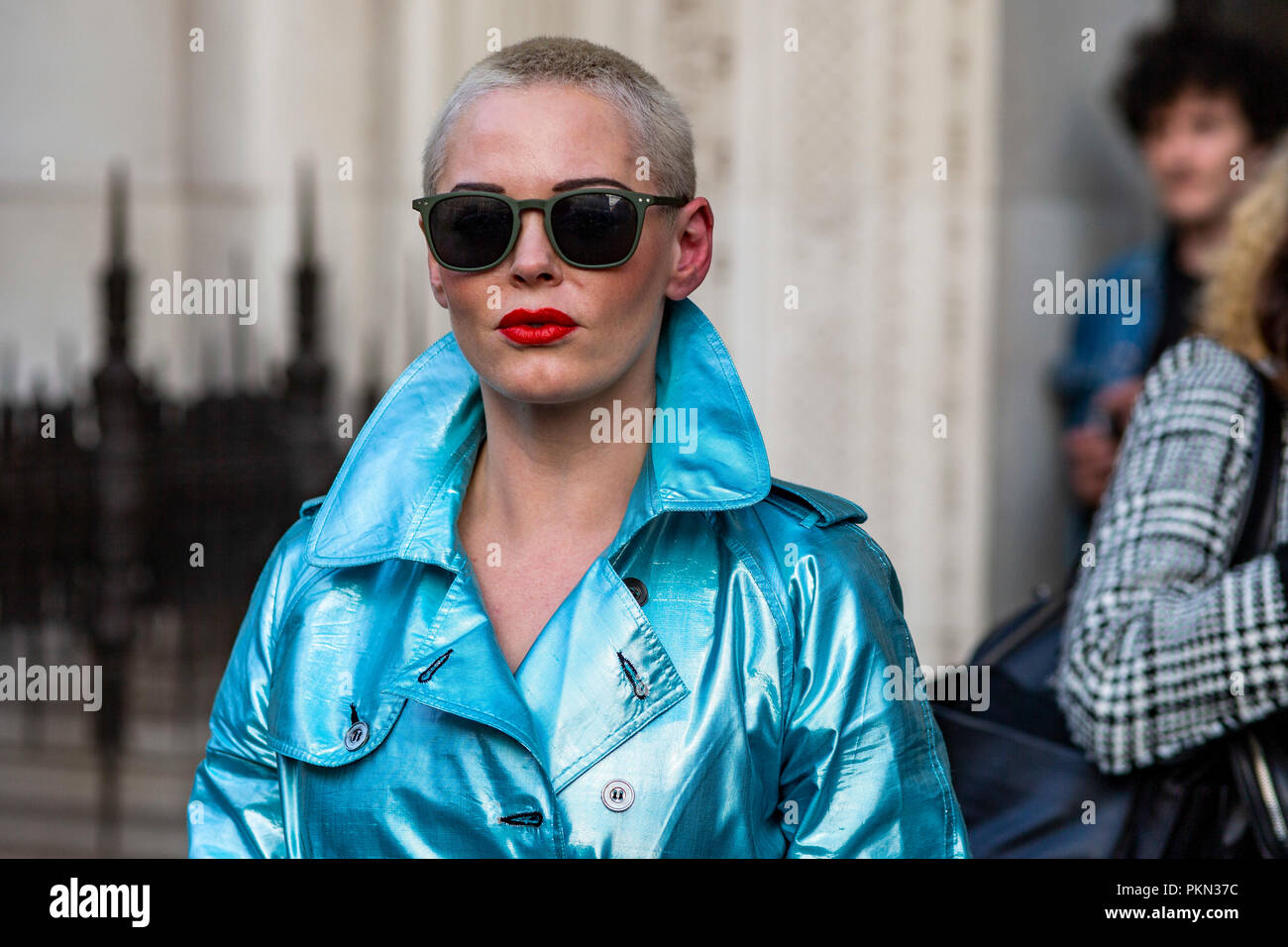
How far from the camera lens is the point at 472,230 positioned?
61.2 inches

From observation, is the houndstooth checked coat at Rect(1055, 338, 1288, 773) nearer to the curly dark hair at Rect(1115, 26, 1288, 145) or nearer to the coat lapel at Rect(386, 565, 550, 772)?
the coat lapel at Rect(386, 565, 550, 772)

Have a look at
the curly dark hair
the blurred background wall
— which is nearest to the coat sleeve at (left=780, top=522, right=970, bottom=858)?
the curly dark hair

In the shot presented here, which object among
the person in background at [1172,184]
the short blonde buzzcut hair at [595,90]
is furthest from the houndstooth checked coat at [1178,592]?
the person in background at [1172,184]

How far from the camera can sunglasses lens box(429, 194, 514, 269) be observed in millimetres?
1544

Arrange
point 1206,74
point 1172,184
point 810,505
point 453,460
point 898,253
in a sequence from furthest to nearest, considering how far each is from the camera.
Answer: point 898,253
point 1206,74
point 1172,184
point 453,460
point 810,505

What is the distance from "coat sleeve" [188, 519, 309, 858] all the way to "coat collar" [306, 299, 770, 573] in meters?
0.13

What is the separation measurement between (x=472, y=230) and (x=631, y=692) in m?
0.54

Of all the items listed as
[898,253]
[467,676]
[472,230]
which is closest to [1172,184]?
[898,253]

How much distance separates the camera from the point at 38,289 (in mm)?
5676

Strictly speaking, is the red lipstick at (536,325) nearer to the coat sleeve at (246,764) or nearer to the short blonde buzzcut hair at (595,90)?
the short blonde buzzcut hair at (595,90)

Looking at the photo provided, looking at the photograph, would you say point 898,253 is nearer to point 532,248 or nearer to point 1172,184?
point 1172,184

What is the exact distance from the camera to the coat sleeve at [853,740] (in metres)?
1.54

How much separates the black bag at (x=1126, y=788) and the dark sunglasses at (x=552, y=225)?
1.19 metres

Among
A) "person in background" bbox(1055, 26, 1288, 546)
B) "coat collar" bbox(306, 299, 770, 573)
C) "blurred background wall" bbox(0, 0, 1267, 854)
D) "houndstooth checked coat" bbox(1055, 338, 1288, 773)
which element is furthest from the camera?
"blurred background wall" bbox(0, 0, 1267, 854)
